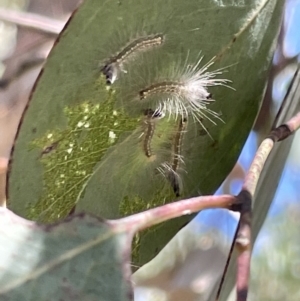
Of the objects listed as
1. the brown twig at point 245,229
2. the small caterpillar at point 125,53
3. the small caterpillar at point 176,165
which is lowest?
the brown twig at point 245,229

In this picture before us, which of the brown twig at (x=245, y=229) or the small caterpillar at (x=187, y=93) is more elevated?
the small caterpillar at (x=187, y=93)

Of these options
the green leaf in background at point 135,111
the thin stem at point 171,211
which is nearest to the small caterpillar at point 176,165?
the green leaf in background at point 135,111

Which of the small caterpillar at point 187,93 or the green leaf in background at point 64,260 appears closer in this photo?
the green leaf in background at point 64,260

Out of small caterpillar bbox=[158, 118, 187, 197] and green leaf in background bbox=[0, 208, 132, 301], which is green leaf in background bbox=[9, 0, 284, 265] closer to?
small caterpillar bbox=[158, 118, 187, 197]

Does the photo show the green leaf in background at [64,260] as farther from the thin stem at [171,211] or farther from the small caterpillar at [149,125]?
the small caterpillar at [149,125]

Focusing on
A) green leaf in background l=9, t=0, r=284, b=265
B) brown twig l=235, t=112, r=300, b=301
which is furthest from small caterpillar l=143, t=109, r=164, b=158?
brown twig l=235, t=112, r=300, b=301

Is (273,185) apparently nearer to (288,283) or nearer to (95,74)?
(95,74)

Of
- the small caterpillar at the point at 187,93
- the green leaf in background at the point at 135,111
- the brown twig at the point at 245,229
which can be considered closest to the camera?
the brown twig at the point at 245,229
